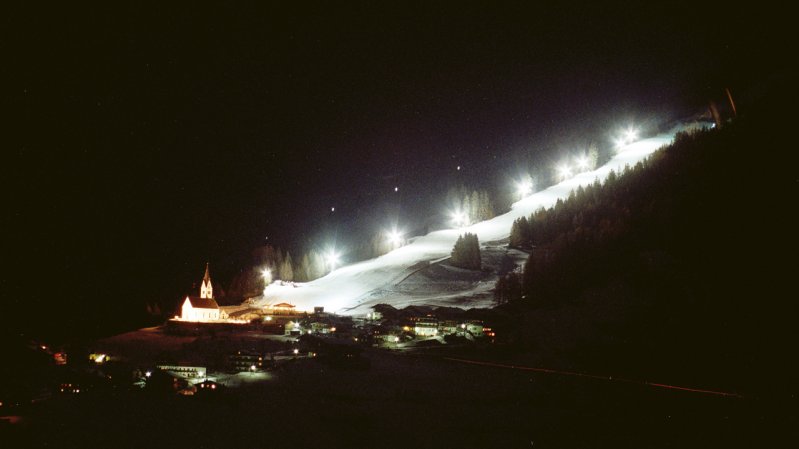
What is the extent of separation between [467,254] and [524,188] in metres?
43.0

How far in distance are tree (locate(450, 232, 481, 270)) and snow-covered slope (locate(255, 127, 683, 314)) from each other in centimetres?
412

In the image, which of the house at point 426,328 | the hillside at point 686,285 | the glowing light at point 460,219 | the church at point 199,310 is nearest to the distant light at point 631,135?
the glowing light at point 460,219

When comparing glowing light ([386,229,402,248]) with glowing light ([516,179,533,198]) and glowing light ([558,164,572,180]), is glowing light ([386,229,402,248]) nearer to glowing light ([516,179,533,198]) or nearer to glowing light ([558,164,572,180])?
glowing light ([516,179,533,198])

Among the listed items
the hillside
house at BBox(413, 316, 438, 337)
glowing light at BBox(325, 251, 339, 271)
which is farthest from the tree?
glowing light at BBox(325, 251, 339, 271)

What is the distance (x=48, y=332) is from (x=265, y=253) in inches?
1391

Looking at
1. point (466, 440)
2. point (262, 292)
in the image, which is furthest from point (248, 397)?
point (262, 292)

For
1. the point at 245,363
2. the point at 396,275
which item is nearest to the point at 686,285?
the point at 245,363

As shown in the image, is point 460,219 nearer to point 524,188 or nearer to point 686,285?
point 524,188

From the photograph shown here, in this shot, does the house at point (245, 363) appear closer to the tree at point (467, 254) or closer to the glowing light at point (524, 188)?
the tree at point (467, 254)

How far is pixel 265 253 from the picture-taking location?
81250 mm

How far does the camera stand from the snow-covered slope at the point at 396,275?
50.5 meters

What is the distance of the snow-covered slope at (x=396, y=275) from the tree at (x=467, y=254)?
412 centimetres

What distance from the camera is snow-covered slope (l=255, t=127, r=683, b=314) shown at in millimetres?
50500

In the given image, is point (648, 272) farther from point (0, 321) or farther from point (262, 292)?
point (262, 292)
